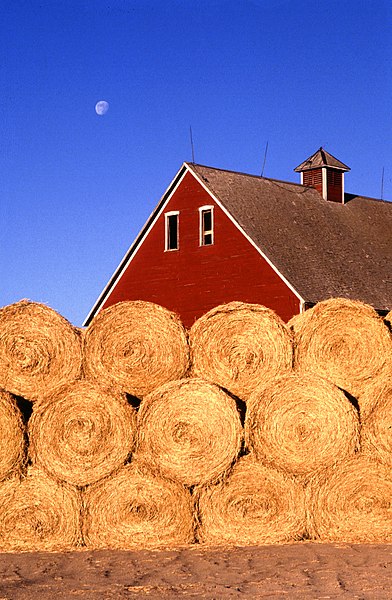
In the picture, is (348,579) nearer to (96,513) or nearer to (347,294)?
(96,513)

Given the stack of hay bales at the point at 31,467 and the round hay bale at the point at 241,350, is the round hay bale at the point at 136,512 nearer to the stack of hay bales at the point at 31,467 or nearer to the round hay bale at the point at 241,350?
the stack of hay bales at the point at 31,467

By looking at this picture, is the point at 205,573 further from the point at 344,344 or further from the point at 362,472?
the point at 344,344

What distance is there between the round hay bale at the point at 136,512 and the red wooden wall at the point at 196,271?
17948 mm

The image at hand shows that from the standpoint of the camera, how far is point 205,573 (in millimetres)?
8836

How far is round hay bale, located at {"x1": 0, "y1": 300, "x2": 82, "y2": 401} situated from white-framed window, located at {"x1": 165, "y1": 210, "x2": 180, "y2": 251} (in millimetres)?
20940

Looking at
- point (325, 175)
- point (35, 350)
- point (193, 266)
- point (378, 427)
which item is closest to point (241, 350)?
point (378, 427)

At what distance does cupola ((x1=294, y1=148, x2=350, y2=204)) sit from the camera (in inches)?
1462

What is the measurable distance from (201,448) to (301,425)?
1.08m

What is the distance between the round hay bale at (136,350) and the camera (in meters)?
11.1

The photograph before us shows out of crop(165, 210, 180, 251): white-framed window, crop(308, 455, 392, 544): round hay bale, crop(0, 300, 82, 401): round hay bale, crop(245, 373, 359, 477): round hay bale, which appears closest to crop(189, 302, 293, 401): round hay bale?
crop(245, 373, 359, 477): round hay bale

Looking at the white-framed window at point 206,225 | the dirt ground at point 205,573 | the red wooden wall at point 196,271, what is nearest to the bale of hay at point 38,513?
the dirt ground at point 205,573

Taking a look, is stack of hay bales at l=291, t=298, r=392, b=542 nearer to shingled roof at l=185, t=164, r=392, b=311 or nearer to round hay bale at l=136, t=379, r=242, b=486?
round hay bale at l=136, t=379, r=242, b=486

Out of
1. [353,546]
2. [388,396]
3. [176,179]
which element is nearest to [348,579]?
[353,546]

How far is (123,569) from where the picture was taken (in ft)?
30.0
